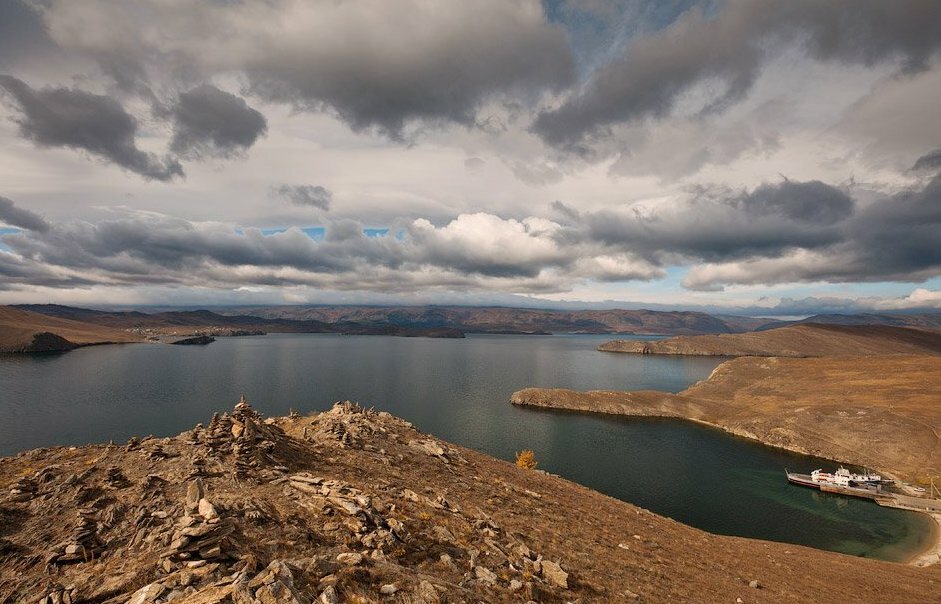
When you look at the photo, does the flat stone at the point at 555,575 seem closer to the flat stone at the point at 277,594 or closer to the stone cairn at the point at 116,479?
the flat stone at the point at 277,594

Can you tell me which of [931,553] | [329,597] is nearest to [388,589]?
[329,597]

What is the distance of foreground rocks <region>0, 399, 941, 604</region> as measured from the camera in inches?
632

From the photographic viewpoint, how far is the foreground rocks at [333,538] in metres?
16.0

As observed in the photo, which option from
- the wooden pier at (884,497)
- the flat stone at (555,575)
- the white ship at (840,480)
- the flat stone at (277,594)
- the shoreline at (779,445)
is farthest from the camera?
the white ship at (840,480)

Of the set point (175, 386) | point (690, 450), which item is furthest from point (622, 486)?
point (175, 386)

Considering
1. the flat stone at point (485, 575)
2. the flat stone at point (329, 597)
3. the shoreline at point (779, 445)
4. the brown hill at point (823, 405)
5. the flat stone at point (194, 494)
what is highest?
the flat stone at point (329, 597)

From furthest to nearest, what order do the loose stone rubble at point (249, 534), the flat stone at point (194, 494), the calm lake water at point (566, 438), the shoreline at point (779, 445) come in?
the calm lake water at point (566, 438) < the shoreline at point (779, 445) < the flat stone at point (194, 494) < the loose stone rubble at point (249, 534)

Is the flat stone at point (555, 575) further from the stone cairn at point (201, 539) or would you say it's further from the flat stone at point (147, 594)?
the flat stone at point (147, 594)

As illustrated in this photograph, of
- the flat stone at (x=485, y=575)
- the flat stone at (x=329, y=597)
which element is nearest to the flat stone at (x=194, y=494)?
the flat stone at (x=329, y=597)

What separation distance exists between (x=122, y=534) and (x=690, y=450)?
123 m

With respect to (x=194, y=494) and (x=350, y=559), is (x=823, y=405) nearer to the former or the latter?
(x=350, y=559)

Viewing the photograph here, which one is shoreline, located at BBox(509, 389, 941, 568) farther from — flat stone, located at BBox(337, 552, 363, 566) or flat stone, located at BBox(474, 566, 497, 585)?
flat stone, located at BBox(337, 552, 363, 566)

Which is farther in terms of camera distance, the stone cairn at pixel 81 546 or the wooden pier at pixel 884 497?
the wooden pier at pixel 884 497

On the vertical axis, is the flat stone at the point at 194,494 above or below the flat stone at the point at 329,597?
below
